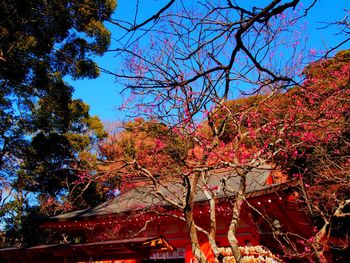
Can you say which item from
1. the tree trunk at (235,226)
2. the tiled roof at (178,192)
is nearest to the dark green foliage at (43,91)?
the tiled roof at (178,192)

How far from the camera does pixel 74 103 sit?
1386 centimetres

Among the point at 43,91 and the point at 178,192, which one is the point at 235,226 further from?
the point at 43,91

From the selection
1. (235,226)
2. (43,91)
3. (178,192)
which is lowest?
(235,226)

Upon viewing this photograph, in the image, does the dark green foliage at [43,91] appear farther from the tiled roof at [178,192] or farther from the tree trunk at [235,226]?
the tree trunk at [235,226]

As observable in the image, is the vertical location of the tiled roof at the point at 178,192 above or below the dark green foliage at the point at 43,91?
below

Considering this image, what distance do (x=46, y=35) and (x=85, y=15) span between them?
1362mm

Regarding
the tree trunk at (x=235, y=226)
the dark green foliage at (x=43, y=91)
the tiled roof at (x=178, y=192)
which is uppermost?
the dark green foliage at (x=43, y=91)

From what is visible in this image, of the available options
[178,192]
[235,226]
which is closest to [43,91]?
[178,192]

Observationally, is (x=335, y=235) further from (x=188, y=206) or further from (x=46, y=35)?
(x=46, y=35)

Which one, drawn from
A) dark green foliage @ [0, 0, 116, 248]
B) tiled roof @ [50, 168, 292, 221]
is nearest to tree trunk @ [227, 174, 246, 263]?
tiled roof @ [50, 168, 292, 221]

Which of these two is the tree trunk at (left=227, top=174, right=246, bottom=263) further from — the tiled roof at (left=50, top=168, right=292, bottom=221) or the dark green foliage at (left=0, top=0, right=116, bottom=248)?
the dark green foliage at (left=0, top=0, right=116, bottom=248)

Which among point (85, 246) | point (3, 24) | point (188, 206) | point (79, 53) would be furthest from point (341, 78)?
point (3, 24)

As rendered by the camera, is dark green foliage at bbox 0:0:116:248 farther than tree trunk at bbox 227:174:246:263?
Yes

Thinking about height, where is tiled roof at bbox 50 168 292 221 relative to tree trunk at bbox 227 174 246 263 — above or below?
above
